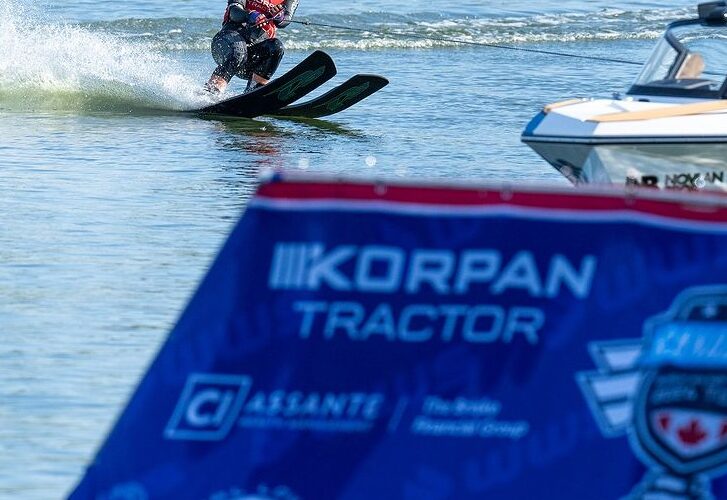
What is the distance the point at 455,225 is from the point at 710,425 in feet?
2.67

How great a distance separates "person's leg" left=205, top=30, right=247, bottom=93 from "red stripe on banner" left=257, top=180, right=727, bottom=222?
11.2 metres

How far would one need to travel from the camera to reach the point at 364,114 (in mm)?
14539

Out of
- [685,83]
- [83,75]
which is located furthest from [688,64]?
[83,75]

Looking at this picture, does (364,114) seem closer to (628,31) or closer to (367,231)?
(628,31)

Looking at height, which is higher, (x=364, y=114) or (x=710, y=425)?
(x=710, y=425)

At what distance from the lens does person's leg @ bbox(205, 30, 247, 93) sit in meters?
14.6

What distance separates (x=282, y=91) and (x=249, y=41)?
86 centimetres

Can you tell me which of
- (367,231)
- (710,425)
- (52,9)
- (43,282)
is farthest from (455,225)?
(52,9)

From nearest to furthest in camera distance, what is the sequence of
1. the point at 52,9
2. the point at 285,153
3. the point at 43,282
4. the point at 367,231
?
1. the point at 367,231
2. the point at 43,282
3. the point at 285,153
4. the point at 52,9

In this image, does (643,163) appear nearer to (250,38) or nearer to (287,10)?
(287,10)

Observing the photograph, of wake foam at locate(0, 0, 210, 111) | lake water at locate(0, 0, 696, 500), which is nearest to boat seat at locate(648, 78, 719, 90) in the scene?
lake water at locate(0, 0, 696, 500)

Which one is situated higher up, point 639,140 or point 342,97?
point 639,140

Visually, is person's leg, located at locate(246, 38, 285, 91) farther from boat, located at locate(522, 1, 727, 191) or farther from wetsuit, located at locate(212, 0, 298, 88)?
boat, located at locate(522, 1, 727, 191)

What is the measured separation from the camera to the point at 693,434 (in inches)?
148
